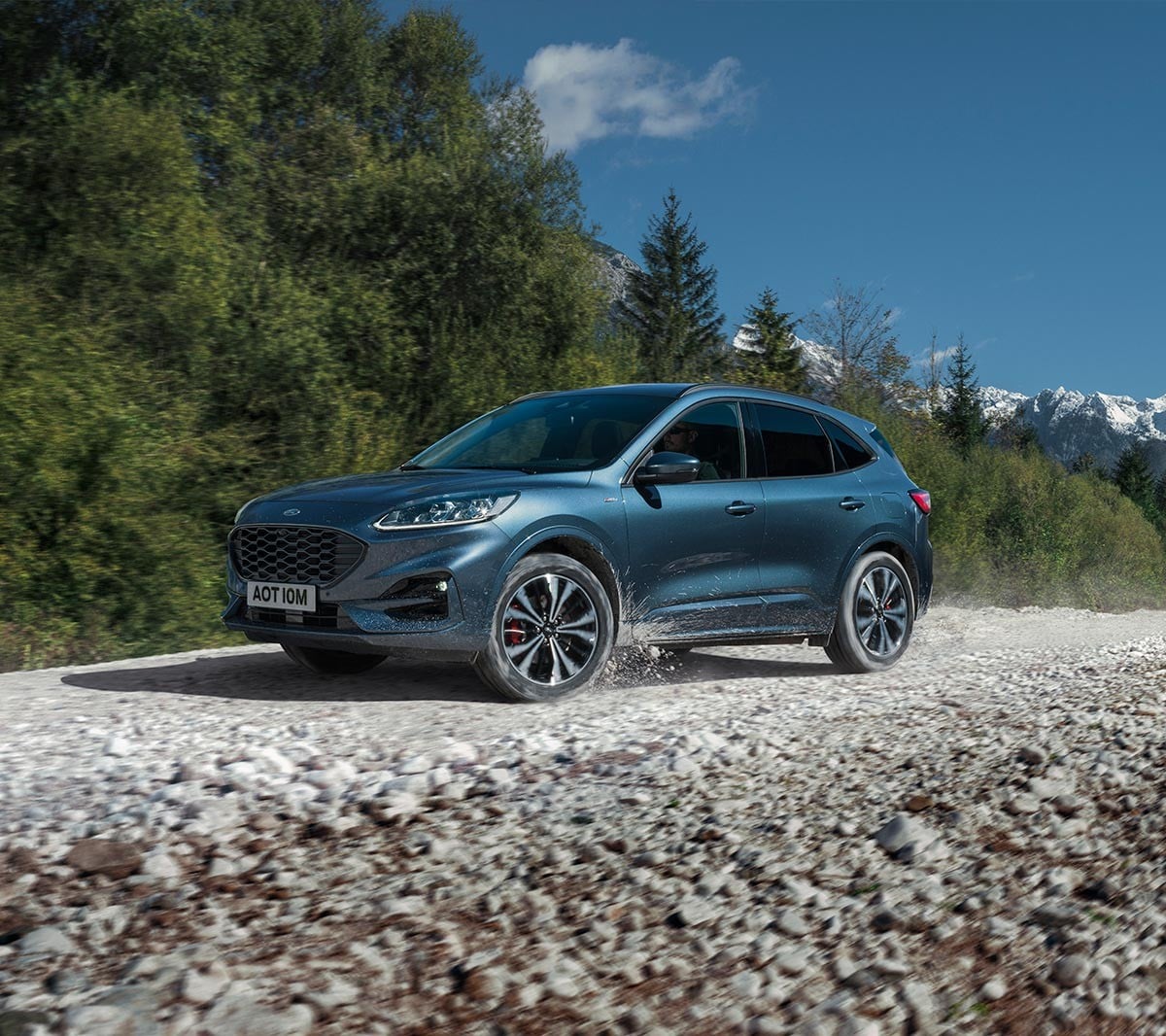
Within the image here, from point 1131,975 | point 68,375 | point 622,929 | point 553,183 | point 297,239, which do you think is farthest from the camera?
point 553,183

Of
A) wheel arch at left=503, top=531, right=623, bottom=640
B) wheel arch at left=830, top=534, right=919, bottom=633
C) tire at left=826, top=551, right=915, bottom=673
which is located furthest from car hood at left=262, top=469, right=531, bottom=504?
tire at left=826, top=551, right=915, bottom=673


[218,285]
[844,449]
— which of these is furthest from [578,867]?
[218,285]

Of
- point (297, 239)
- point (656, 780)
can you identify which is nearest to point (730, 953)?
point (656, 780)

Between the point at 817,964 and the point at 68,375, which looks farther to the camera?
the point at 68,375

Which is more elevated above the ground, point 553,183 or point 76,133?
point 553,183

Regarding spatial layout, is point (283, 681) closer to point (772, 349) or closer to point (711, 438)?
point (711, 438)

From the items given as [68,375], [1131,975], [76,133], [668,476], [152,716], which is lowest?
[1131,975]

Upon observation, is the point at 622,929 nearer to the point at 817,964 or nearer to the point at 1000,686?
the point at 817,964

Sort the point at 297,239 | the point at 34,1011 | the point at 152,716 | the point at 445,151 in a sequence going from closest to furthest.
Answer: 1. the point at 34,1011
2. the point at 152,716
3. the point at 297,239
4. the point at 445,151

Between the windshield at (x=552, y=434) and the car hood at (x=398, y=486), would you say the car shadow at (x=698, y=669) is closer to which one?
the windshield at (x=552, y=434)

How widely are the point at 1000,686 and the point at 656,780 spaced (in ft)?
10.9

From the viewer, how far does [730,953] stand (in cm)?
317

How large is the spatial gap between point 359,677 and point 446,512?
5.48 ft

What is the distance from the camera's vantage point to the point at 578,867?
375cm
